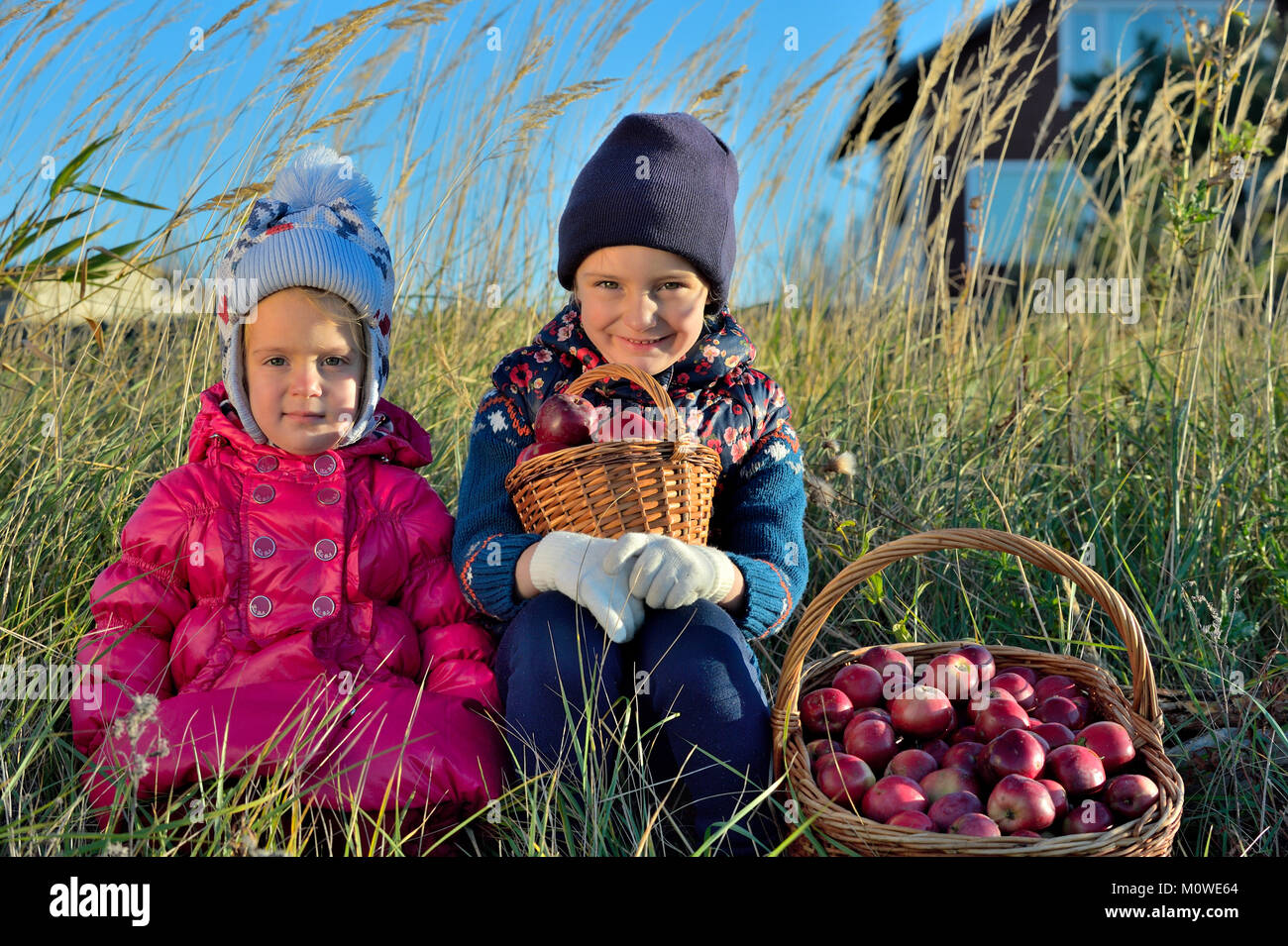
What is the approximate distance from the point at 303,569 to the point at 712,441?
78 cm

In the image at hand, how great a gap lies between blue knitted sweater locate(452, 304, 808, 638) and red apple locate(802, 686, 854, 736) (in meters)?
0.16

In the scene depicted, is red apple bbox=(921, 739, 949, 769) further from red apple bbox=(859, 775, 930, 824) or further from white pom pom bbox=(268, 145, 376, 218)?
white pom pom bbox=(268, 145, 376, 218)

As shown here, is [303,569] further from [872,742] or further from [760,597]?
[872,742]

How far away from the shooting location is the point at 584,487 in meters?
1.76

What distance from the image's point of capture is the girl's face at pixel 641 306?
6.53 feet

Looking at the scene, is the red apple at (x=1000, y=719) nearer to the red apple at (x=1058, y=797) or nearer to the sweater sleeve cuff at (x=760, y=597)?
the red apple at (x=1058, y=797)

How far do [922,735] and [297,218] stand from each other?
1483 millimetres

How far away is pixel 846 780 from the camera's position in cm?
171

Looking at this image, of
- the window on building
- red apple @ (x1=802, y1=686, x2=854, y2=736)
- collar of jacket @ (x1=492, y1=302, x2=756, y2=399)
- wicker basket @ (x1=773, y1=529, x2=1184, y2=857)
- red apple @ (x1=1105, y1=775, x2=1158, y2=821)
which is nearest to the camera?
wicker basket @ (x1=773, y1=529, x2=1184, y2=857)

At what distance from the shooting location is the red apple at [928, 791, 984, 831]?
161 cm

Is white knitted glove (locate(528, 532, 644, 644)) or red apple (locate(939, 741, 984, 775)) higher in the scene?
white knitted glove (locate(528, 532, 644, 644))

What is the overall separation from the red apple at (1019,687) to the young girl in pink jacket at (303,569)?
2.89 feet

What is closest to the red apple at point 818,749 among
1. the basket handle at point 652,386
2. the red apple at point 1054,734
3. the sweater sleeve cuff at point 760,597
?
the sweater sleeve cuff at point 760,597

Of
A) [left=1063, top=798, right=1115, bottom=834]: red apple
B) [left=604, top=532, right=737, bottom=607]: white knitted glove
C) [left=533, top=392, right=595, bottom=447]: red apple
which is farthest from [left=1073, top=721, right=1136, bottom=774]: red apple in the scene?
[left=533, top=392, right=595, bottom=447]: red apple
